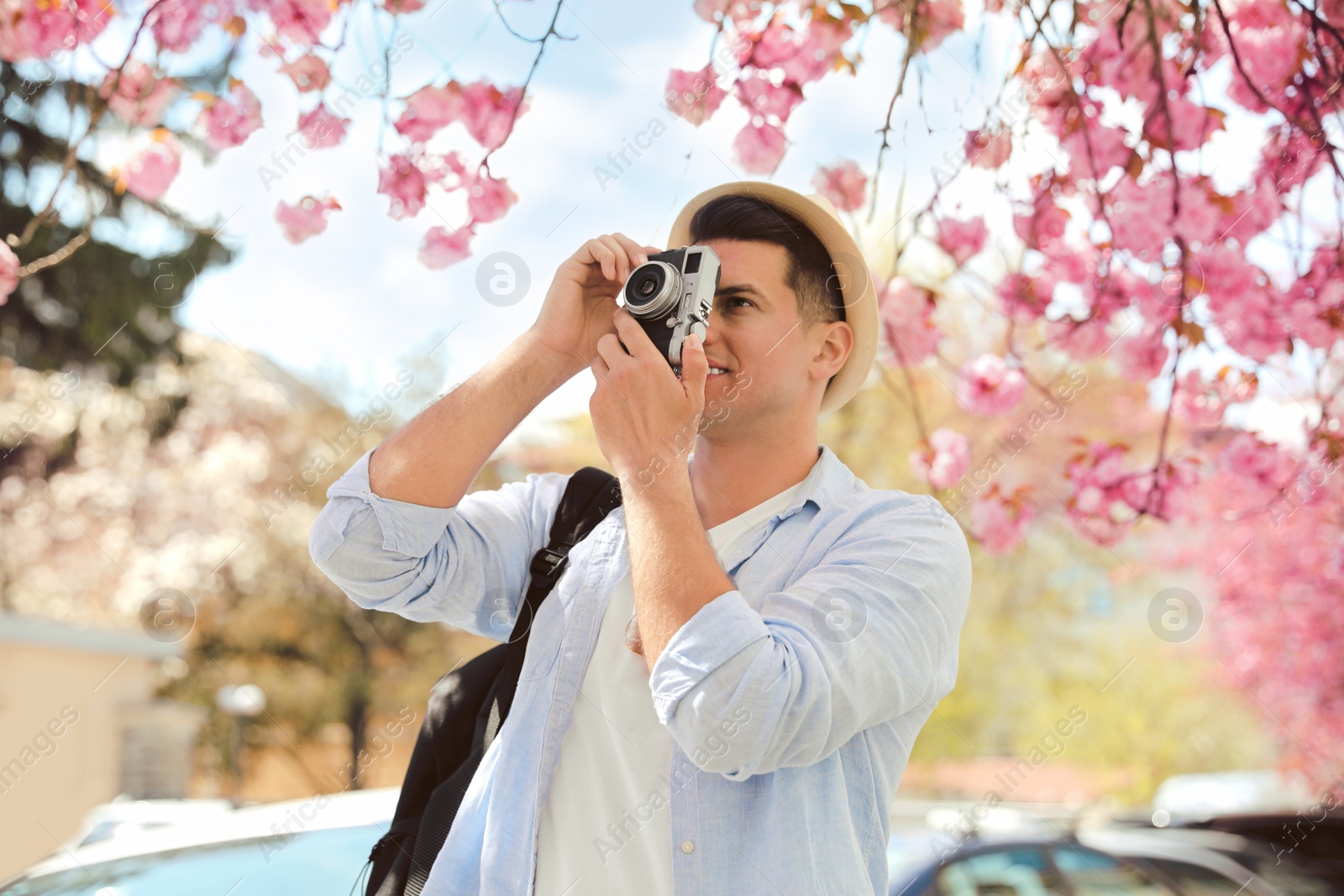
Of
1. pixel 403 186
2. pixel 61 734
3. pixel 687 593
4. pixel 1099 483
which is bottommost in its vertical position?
pixel 687 593

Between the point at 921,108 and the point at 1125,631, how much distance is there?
14.6 meters

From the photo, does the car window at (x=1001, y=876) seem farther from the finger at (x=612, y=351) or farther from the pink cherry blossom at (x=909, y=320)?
the finger at (x=612, y=351)

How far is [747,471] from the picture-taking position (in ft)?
5.36

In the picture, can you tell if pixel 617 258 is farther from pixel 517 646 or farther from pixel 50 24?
pixel 50 24

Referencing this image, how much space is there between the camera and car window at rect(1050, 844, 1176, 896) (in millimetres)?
2561

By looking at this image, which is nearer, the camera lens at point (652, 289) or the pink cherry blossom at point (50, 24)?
the camera lens at point (652, 289)

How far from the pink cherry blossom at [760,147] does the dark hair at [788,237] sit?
106 centimetres

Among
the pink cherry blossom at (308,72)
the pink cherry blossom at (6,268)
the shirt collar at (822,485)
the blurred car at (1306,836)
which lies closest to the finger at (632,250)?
the shirt collar at (822,485)

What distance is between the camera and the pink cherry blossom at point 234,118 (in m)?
2.75

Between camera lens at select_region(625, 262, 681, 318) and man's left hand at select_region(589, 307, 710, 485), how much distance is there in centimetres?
3

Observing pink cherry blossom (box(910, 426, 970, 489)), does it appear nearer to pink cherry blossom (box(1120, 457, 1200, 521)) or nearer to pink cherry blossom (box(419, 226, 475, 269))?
pink cherry blossom (box(1120, 457, 1200, 521))

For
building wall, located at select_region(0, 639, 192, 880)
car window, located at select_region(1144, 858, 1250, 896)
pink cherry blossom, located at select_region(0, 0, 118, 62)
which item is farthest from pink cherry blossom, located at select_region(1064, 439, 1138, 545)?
building wall, located at select_region(0, 639, 192, 880)


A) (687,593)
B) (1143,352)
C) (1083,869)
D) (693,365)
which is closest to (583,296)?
(693,365)

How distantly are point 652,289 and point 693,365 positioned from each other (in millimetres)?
134
